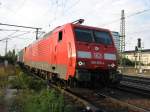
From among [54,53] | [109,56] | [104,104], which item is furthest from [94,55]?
[54,53]

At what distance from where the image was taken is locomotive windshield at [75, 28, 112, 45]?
14016 mm

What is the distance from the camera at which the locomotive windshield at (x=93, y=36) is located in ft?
46.0

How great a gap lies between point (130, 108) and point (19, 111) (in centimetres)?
351

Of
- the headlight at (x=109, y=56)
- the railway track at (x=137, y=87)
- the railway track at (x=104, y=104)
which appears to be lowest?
the railway track at (x=104, y=104)

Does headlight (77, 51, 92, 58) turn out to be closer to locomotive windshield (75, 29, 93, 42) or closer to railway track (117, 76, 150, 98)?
locomotive windshield (75, 29, 93, 42)

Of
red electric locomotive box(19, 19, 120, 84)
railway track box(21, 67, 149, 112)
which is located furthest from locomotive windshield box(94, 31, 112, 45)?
railway track box(21, 67, 149, 112)

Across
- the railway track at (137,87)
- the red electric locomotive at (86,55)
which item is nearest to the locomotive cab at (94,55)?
the red electric locomotive at (86,55)

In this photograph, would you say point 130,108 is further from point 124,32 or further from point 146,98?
point 124,32

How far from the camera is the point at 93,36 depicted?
14.4 meters

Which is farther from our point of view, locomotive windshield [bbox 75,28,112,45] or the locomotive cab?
locomotive windshield [bbox 75,28,112,45]

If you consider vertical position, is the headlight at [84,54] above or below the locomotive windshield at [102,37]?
below

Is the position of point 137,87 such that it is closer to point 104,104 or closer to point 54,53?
point 54,53

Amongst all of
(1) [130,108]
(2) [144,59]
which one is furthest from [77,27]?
(2) [144,59]

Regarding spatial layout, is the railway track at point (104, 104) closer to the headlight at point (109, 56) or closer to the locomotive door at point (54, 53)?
the headlight at point (109, 56)
